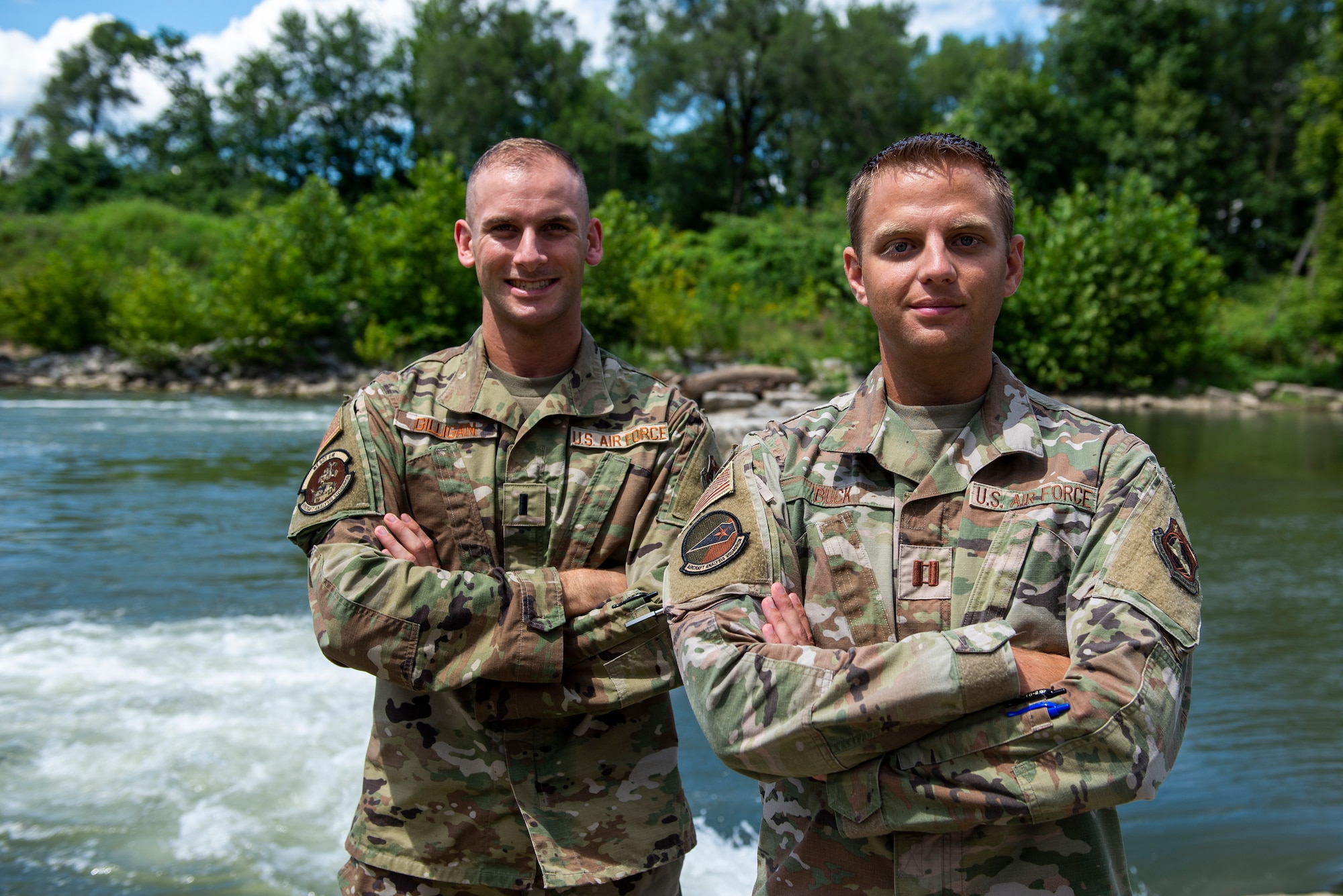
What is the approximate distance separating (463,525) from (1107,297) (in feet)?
86.4

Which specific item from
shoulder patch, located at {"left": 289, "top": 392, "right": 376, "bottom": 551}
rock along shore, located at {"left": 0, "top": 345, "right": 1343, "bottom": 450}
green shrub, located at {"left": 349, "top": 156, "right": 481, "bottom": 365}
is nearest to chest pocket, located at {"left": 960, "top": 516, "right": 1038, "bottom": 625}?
shoulder patch, located at {"left": 289, "top": 392, "right": 376, "bottom": 551}

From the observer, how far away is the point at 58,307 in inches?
1203

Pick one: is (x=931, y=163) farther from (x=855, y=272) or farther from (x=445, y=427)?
(x=445, y=427)

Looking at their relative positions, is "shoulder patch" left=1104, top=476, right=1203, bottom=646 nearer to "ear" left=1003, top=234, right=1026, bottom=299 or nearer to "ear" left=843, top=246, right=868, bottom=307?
"ear" left=1003, top=234, right=1026, bottom=299

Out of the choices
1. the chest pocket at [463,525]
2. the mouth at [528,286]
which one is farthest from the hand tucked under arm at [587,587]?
the mouth at [528,286]

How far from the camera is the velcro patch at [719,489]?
2.06 m

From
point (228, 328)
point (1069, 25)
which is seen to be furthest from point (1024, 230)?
point (228, 328)

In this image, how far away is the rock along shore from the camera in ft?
74.1

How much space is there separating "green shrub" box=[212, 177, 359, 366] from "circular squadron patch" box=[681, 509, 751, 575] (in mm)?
28775

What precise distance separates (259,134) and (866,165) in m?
55.1

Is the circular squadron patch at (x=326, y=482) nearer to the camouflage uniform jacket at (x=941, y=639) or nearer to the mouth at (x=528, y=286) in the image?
the mouth at (x=528, y=286)

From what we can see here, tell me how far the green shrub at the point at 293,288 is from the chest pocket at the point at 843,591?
95.1ft

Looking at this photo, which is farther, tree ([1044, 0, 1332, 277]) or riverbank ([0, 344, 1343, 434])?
tree ([1044, 0, 1332, 277])

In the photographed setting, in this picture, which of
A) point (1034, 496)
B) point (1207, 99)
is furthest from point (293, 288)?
point (1207, 99)
